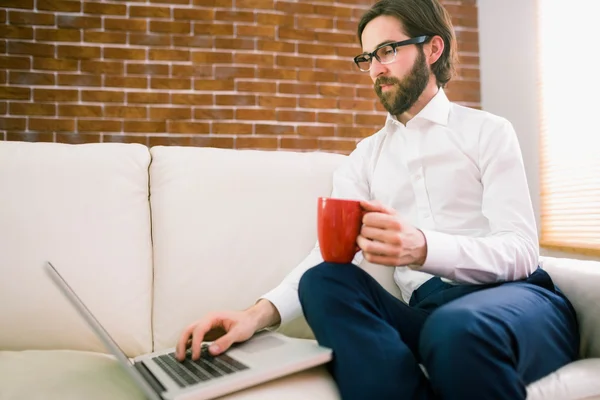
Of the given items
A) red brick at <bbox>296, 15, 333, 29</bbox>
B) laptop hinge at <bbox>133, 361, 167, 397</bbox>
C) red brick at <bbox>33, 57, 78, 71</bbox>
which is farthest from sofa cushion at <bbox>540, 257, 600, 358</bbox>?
red brick at <bbox>33, 57, 78, 71</bbox>

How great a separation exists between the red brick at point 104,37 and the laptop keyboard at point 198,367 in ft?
7.05

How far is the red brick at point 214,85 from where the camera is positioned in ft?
8.87

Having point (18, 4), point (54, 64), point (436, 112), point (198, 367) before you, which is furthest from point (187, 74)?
point (198, 367)

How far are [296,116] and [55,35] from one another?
134 centimetres

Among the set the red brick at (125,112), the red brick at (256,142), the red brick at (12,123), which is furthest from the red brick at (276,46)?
the red brick at (12,123)

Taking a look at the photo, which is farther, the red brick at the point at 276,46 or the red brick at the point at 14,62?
the red brick at the point at 276,46

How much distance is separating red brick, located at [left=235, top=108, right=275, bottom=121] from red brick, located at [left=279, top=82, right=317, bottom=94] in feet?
0.47

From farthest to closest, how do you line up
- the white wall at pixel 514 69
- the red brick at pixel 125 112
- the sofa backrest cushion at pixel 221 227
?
the red brick at pixel 125 112 → the white wall at pixel 514 69 → the sofa backrest cushion at pixel 221 227

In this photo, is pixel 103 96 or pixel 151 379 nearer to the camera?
pixel 151 379

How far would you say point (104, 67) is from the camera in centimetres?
263

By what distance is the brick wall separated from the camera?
2596mm

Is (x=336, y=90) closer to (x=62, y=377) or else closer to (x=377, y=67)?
(x=377, y=67)

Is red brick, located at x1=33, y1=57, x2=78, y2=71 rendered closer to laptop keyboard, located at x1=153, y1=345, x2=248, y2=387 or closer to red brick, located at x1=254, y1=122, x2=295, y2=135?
red brick, located at x1=254, y1=122, x2=295, y2=135

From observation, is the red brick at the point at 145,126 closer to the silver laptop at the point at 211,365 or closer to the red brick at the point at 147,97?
the red brick at the point at 147,97
